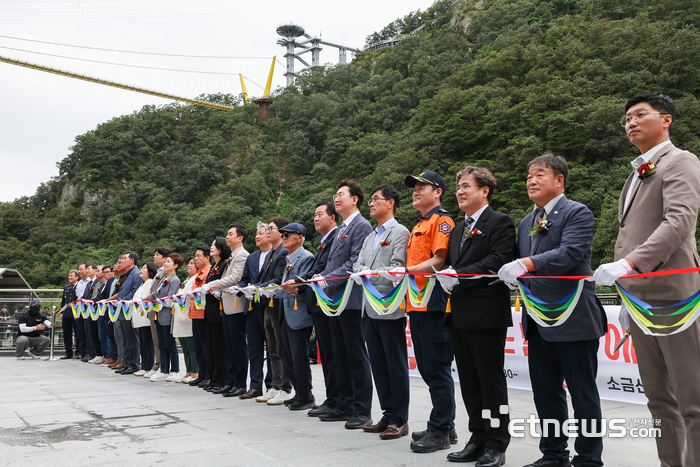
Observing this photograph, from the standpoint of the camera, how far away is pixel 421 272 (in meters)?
3.80

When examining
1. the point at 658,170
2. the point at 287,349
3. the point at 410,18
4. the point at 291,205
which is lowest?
the point at 287,349

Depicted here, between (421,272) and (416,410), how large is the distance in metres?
2.13

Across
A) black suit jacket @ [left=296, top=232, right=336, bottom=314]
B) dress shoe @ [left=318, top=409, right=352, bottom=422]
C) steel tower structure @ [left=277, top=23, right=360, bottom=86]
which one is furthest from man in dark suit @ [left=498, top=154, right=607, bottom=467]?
steel tower structure @ [left=277, top=23, right=360, bottom=86]

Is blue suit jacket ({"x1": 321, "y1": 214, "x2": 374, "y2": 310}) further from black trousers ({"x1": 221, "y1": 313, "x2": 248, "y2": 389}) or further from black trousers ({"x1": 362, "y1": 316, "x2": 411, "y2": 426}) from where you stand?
black trousers ({"x1": 221, "y1": 313, "x2": 248, "y2": 389})

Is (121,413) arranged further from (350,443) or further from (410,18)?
(410,18)

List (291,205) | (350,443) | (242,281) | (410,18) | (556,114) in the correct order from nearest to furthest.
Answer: (350,443), (242,281), (556,114), (291,205), (410,18)

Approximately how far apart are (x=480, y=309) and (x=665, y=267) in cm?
106

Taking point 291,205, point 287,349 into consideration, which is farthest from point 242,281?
point 291,205

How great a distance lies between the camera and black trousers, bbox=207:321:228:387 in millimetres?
6738

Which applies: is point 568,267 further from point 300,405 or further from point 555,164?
point 300,405

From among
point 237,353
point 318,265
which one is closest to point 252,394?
point 237,353

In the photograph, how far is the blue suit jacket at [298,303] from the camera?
524 cm

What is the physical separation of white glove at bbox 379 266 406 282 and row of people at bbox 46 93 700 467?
0.03 meters
